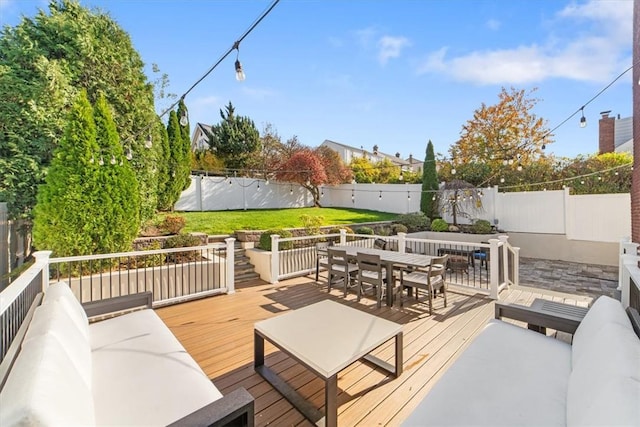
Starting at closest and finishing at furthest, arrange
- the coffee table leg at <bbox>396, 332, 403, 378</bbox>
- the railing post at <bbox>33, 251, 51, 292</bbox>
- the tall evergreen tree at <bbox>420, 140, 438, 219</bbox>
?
1. the coffee table leg at <bbox>396, 332, 403, 378</bbox>
2. the railing post at <bbox>33, 251, 51, 292</bbox>
3. the tall evergreen tree at <bbox>420, 140, 438, 219</bbox>

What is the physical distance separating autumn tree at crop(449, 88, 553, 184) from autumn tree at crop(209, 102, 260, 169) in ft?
41.5

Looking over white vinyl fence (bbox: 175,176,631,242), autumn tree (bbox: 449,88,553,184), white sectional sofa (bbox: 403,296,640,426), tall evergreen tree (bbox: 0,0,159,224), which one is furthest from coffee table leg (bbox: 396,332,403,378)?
autumn tree (bbox: 449,88,553,184)

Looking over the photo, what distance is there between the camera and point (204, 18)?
3.69 meters

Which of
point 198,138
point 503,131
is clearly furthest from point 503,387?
point 198,138

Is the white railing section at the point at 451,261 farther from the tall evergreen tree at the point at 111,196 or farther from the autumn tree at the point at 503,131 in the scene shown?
the autumn tree at the point at 503,131

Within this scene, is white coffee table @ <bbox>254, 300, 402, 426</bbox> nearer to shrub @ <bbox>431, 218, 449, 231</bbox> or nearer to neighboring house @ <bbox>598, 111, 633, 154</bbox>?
shrub @ <bbox>431, 218, 449, 231</bbox>

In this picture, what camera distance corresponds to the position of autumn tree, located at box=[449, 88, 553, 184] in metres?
14.7

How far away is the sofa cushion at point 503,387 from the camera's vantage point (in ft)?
4.76

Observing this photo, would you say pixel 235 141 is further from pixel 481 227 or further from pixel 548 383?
pixel 548 383

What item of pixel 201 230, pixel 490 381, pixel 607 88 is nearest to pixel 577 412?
pixel 490 381

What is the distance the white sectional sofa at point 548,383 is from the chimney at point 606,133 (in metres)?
19.4

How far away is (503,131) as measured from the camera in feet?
50.6

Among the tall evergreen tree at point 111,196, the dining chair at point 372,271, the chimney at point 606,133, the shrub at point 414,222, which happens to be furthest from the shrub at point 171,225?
the chimney at point 606,133

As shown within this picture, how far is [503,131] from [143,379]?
18707 millimetres
